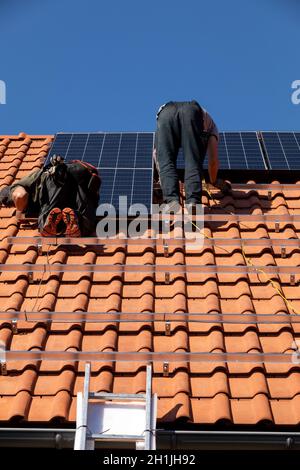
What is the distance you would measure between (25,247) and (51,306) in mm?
1203

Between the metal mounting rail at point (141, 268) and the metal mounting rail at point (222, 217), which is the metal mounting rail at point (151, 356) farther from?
the metal mounting rail at point (222, 217)

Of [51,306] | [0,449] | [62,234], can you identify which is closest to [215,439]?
[0,449]

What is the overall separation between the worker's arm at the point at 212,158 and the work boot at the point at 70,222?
194cm

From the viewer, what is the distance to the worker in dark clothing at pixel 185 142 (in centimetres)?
926

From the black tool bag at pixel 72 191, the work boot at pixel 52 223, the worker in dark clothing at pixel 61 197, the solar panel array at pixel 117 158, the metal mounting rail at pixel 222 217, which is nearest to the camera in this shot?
the work boot at pixel 52 223

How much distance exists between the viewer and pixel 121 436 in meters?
5.62

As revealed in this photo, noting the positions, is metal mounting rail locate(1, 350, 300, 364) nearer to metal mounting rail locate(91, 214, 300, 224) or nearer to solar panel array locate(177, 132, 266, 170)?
metal mounting rail locate(91, 214, 300, 224)

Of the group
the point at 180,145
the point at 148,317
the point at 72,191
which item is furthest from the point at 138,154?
the point at 148,317

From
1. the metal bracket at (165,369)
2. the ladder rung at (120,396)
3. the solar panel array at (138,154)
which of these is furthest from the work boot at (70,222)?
the ladder rung at (120,396)

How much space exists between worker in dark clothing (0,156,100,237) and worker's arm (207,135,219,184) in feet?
4.81

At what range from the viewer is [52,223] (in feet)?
27.5

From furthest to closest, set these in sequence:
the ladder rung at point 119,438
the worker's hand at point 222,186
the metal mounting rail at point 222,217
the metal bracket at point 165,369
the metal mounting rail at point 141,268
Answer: the worker's hand at point 222,186 → the metal mounting rail at point 222,217 → the metal mounting rail at point 141,268 → the metal bracket at point 165,369 → the ladder rung at point 119,438

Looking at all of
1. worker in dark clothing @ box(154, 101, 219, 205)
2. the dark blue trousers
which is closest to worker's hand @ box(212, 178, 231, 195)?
worker in dark clothing @ box(154, 101, 219, 205)

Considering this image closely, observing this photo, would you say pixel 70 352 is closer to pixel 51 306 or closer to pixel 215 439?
pixel 51 306
